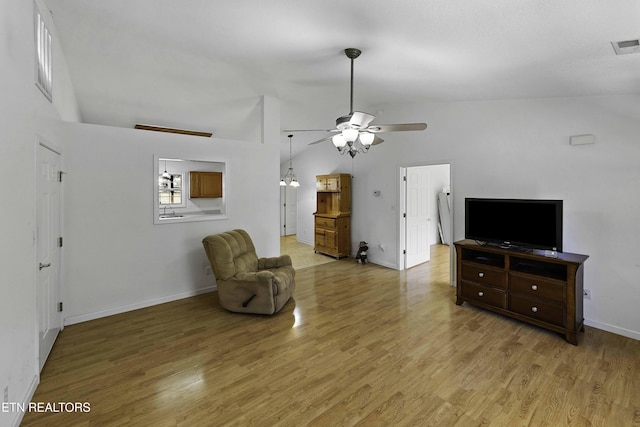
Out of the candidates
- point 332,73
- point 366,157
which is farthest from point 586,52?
point 366,157

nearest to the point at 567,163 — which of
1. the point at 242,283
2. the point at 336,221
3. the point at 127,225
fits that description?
the point at 336,221

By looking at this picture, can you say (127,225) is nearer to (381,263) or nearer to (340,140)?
(340,140)

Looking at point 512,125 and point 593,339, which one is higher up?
point 512,125

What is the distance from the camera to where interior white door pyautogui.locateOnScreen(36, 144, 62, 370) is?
259cm

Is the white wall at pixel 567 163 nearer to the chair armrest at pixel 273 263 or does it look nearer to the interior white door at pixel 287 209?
the chair armrest at pixel 273 263

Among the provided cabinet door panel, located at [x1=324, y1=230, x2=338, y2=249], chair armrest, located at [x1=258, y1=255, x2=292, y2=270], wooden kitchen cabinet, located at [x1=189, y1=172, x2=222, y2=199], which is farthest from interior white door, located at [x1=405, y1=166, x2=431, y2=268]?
wooden kitchen cabinet, located at [x1=189, y1=172, x2=222, y2=199]

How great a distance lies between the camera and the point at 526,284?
11.0 ft

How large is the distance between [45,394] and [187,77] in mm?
3502

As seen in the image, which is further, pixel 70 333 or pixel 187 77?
pixel 187 77

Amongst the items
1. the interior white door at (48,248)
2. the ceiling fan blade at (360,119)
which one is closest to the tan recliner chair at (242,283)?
the interior white door at (48,248)

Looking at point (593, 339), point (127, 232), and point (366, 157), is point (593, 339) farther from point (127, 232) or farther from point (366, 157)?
point (127, 232)

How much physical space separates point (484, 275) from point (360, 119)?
255 centimetres

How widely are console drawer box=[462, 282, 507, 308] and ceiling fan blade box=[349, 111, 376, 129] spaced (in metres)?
2.55

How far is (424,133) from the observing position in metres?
5.10
